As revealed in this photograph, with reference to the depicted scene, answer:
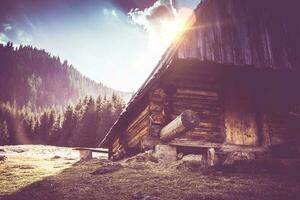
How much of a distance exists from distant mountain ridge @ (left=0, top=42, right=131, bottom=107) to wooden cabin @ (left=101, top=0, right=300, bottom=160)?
15090cm

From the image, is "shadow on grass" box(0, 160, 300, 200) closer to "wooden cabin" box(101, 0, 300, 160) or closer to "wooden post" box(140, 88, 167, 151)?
"wooden post" box(140, 88, 167, 151)

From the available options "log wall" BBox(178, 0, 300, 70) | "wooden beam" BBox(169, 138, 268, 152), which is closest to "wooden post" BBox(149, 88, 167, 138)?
"wooden beam" BBox(169, 138, 268, 152)

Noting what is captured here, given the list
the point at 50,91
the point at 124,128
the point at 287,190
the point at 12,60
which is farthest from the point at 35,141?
the point at 12,60

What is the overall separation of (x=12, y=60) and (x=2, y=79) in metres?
14.4

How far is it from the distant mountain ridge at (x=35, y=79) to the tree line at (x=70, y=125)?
91893 millimetres

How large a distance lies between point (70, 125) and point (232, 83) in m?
47.2

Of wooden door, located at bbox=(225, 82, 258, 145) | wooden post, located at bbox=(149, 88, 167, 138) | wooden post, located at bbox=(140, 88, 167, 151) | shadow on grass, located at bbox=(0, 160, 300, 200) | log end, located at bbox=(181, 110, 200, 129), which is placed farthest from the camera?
wooden door, located at bbox=(225, 82, 258, 145)

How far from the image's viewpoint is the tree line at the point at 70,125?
47.3 meters

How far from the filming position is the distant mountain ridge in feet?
540

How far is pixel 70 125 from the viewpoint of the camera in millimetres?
54750

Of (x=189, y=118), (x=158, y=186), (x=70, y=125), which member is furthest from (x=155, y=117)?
(x=70, y=125)

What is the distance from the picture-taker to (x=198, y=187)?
650 cm

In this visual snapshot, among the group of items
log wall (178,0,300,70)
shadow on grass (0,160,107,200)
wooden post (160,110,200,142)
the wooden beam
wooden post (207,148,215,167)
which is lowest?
shadow on grass (0,160,107,200)

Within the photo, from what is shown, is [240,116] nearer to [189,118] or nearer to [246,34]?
[246,34]
